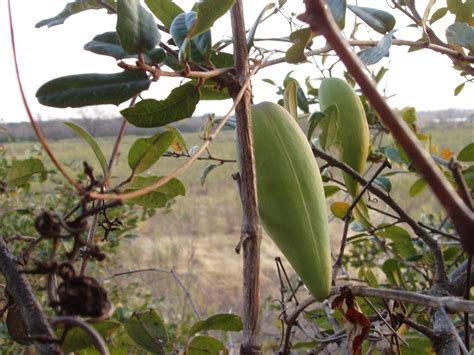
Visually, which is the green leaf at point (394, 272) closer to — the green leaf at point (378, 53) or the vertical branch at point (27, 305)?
the green leaf at point (378, 53)

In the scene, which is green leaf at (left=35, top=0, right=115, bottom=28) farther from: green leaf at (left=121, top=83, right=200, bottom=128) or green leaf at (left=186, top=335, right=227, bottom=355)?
green leaf at (left=186, top=335, right=227, bottom=355)

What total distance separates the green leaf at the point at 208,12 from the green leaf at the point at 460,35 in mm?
364

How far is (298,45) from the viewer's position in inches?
21.0

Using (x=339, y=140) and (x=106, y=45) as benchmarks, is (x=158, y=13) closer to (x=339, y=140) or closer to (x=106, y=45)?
(x=106, y=45)

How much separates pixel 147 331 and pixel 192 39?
1.10 feet

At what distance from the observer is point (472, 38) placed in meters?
0.64

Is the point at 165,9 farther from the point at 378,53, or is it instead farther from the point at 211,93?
the point at 378,53

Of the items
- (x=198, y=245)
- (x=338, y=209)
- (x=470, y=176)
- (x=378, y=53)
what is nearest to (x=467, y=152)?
(x=470, y=176)

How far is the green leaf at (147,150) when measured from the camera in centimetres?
52

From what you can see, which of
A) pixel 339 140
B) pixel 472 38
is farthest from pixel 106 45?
pixel 472 38

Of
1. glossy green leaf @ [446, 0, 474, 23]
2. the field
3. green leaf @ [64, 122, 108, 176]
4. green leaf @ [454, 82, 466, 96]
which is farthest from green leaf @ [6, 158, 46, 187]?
the field

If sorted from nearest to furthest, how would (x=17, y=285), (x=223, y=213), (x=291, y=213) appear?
1. (x=17, y=285)
2. (x=291, y=213)
3. (x=223, y=213)

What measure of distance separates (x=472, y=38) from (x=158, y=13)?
37 centimetres

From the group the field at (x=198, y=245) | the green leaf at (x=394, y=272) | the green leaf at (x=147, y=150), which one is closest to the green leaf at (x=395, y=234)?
the green leaf at (x=394, y=272)
